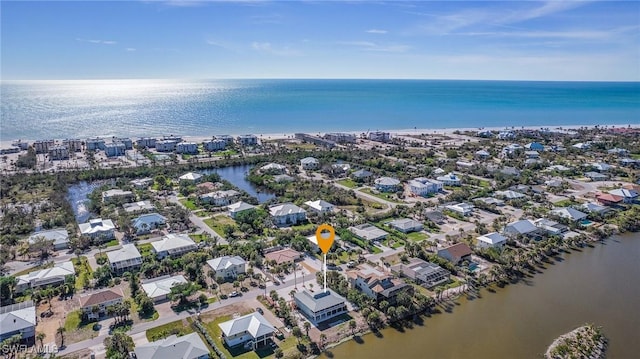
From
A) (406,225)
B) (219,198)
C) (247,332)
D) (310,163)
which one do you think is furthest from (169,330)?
(310,163)

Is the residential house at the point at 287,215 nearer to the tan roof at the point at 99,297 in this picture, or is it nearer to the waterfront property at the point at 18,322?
the tan roof at the point at 99,297

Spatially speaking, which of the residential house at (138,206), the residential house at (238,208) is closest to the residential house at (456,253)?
the residential house at (238,208)

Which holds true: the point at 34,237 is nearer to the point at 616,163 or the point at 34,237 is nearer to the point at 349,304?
the point at 349,304

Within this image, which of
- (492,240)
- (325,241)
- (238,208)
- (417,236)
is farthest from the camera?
(238,208)

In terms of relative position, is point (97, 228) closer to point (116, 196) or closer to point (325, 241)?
point (116, 196)

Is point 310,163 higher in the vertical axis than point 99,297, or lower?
higher
